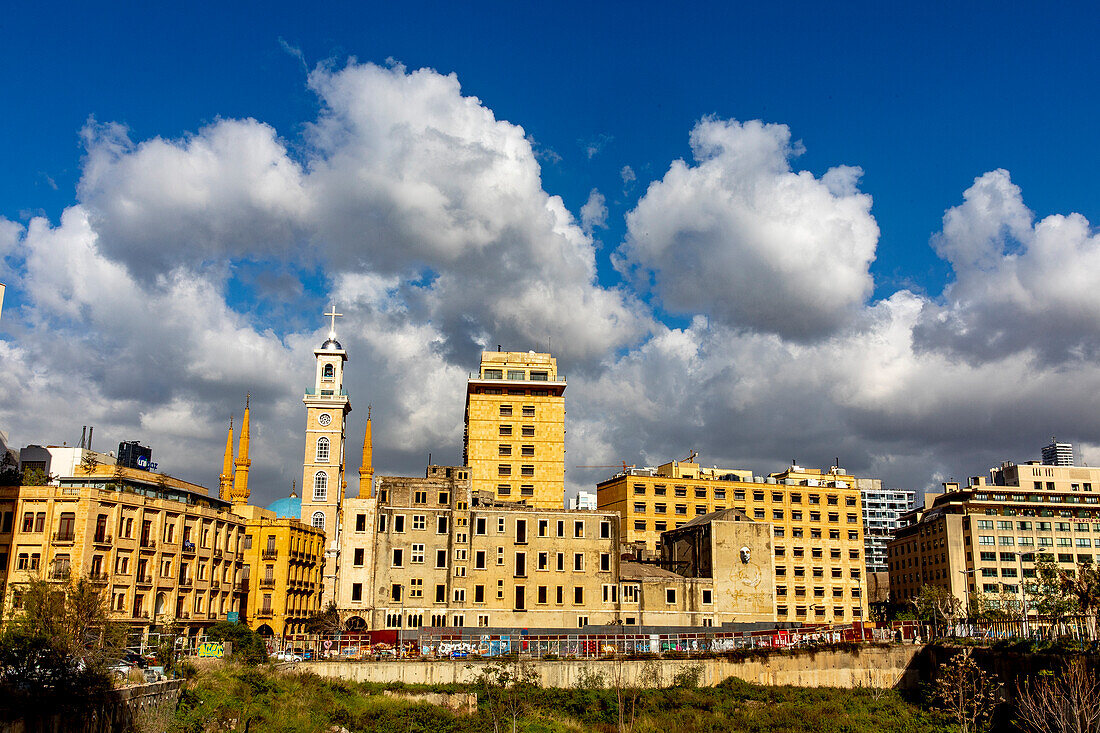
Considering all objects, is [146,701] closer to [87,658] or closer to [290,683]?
[87,658]

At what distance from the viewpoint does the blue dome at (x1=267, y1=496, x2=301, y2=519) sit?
121 meters

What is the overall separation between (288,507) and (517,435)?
114ft

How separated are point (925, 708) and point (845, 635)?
923 centimetres

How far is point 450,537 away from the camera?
8300 centimetres

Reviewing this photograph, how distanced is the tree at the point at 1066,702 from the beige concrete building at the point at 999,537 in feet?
226

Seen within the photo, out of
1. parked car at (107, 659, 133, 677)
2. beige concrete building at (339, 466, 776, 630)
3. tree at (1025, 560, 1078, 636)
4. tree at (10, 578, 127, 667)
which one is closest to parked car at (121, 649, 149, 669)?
parked car at (107, 659, 133, 677)

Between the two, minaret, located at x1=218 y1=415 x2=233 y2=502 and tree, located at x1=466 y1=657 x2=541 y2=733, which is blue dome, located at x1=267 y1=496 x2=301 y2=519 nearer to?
minaret, located at x1=218 y1=415 x2=233 y2=502

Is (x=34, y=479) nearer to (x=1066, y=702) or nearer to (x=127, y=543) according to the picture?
(x=127, y=543)

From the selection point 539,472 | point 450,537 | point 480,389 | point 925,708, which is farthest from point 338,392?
point 925,708

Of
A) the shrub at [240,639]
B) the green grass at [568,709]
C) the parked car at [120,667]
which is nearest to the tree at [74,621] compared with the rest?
the parked car at [120,667]

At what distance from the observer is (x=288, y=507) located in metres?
123

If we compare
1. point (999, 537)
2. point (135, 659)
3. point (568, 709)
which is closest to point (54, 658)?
point (135, 659)

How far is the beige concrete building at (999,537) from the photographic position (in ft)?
406

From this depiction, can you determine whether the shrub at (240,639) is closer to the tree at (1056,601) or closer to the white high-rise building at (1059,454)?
the tree at (1056,601)
